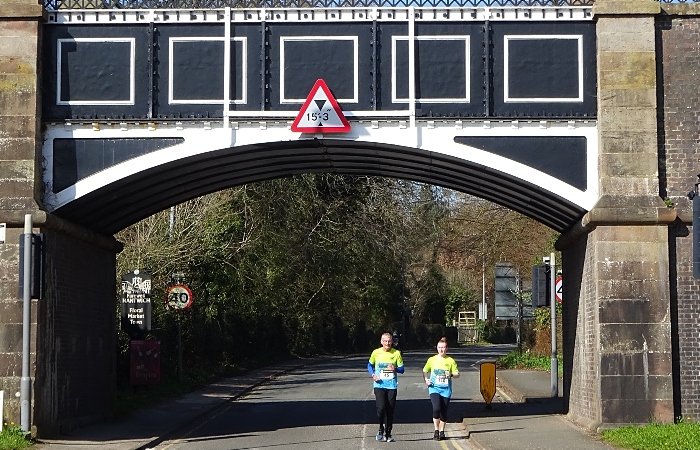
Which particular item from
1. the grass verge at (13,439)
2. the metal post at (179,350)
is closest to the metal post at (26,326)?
the grass verge at (13,439)

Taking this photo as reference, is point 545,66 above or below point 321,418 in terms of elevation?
above

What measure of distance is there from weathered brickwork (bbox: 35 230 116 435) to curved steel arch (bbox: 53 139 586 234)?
2.16 ft

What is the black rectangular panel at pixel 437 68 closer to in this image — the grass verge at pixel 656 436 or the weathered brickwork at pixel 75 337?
the grass verge at pixel 656 436

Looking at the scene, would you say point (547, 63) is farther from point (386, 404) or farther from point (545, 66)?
point (386, 404)

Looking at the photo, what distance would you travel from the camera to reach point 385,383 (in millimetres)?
16531

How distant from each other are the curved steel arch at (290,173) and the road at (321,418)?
13.4 feet

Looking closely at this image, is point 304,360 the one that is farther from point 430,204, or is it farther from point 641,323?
point 641,323

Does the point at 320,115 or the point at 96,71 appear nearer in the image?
the point at 320,115

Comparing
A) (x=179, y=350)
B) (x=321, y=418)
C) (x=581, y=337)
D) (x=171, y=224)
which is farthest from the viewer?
(x=171, y=224)

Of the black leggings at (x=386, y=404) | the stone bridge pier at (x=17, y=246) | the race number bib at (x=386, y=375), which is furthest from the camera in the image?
the race number bib at (x=386, y=375)

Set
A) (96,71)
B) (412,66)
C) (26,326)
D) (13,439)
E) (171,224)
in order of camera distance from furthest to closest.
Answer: (171,224)
(96,71)
(412,66)
(26,326)
(13,439)

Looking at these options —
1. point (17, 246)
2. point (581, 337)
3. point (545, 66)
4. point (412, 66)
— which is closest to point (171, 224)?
point (17, 246)

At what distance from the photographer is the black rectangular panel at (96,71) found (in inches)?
678

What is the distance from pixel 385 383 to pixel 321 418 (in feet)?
15.1
